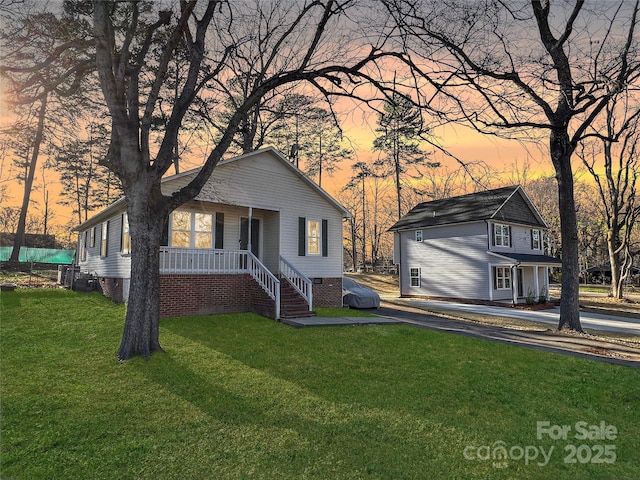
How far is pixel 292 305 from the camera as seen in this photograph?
12.5m

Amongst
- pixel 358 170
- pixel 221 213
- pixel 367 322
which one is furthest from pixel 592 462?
pixel 358 170

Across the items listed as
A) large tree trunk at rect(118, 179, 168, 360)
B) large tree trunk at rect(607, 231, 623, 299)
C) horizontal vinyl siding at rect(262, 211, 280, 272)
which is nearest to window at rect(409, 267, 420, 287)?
large tree trunk at rect(607, 231, 623, 299)

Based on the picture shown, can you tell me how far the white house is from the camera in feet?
40.0

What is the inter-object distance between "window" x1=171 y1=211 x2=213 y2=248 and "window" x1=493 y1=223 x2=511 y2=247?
1855 centimetres

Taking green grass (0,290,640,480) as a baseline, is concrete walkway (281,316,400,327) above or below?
above

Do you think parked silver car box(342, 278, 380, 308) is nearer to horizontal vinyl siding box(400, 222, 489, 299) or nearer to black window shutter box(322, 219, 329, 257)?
black window shutter box(322, 219, 329, 257)

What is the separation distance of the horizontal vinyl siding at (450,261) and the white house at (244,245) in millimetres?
11402

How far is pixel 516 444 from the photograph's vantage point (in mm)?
4293

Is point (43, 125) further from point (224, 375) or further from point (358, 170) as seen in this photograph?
point (358, 170)

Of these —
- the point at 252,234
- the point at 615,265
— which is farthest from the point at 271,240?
the point at 615,265

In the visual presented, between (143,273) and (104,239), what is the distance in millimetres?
11294

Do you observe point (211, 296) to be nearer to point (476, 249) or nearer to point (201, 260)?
point (201, 260)

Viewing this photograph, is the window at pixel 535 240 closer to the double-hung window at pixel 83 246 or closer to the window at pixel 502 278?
the window at pixel 502 278

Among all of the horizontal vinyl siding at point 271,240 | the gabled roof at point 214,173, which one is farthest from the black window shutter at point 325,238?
the horizontal vinyl siding at point 271,240
